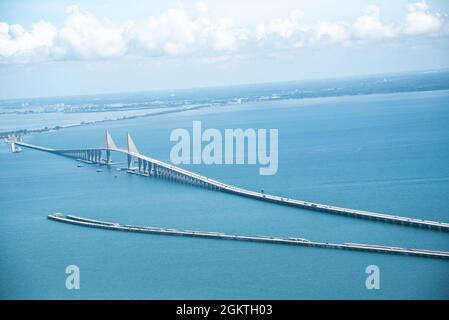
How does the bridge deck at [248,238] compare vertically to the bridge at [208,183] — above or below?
below

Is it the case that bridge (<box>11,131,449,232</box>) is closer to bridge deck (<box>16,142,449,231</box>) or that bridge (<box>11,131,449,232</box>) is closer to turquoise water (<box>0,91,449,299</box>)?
bridge deck (<box>16,142,449,231</box>)

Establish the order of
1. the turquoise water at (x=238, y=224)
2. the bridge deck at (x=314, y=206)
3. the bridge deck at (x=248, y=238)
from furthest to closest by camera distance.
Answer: the bridge deck at (x=314, y=206), the bridge deck at (x=248, y=238), the turquoise water at (x=238, y=224)

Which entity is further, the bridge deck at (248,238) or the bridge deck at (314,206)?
the bridge deck at (314,206)

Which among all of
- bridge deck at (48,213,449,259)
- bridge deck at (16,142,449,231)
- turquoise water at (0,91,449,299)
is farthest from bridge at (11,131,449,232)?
bridge deck at (48,213,449,259)

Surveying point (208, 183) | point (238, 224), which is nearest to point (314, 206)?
point (238, 224)

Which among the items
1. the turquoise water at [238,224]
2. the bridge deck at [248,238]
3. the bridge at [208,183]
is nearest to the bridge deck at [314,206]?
the bridge at [208,183]

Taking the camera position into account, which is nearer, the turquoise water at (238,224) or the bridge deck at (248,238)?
the turquoise water at (238,224)

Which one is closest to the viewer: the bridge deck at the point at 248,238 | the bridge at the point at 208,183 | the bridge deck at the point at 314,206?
the bridge deck at the point at 248,238

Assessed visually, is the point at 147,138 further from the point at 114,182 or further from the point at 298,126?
the point at 114,182

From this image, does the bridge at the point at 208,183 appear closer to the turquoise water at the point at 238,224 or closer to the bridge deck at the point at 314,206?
the bridge deck at the point at 314,206
